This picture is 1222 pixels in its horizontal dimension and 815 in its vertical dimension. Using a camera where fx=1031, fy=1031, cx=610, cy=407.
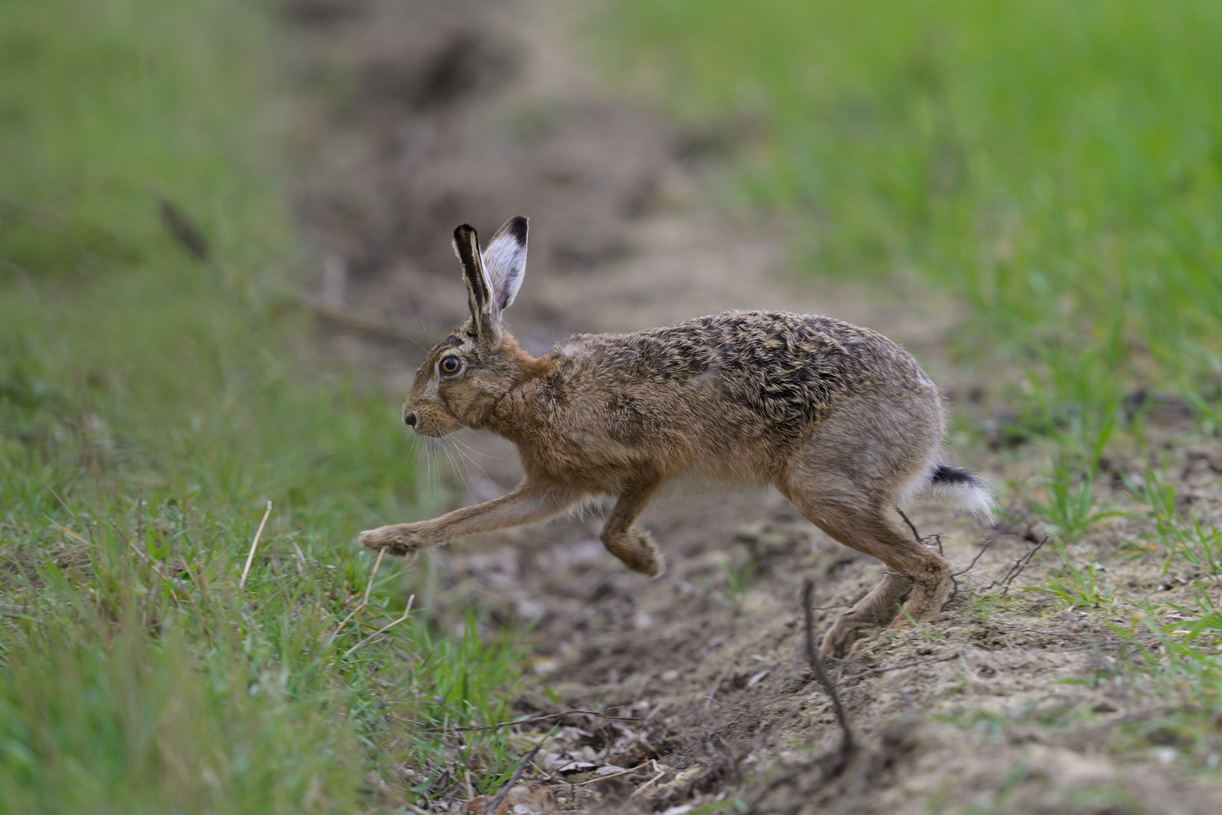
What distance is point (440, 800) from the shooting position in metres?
3.31

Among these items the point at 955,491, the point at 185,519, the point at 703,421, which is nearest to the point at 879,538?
the point at 955,491

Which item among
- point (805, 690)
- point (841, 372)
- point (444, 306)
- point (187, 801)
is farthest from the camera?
point (444, 306)

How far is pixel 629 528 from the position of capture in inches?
166

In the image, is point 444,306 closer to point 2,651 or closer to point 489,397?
point 489,397

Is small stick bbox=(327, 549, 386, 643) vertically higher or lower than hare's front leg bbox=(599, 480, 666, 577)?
higher

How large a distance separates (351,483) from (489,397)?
1079 millimetres

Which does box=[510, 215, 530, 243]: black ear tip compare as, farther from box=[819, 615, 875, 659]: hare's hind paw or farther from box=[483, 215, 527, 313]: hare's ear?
box=[819, 615, 875, 659]: hare's hind paw

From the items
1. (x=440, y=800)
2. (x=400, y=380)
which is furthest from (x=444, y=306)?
(x=440, y=800)

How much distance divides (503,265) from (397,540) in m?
1.29

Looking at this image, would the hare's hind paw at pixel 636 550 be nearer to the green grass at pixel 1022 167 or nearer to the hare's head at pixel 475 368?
the hare's head at pixel 475 368

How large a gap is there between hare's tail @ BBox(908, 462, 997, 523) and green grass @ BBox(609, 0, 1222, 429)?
52.5 inches

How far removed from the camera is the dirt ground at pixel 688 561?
275cm

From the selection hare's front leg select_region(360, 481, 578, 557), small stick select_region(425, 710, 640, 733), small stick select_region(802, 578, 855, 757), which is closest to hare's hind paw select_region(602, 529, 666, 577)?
hare's front leg select_region(360, 481, 578, 557)

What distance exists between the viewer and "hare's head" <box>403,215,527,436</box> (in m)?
4.34
